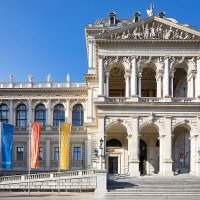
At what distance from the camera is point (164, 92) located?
6166cm

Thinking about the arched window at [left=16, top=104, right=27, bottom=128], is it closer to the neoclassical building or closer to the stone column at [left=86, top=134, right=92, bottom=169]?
the stone column at [left=86, top=134, right=92, bottom=169]

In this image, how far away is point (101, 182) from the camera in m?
50.9

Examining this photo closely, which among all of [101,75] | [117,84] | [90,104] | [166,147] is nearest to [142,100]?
[101,75]

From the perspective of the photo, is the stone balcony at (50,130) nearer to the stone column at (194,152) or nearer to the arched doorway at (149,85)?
the arched doorway at (149,85)

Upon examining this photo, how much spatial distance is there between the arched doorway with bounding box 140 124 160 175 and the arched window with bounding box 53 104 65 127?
18.0m

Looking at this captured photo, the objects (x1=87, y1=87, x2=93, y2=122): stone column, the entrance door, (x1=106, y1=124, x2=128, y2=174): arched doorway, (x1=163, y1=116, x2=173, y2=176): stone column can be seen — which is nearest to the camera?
(x1=163, y1=116, x2=173, y2=176): stone column

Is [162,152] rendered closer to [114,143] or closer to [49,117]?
[114,143]

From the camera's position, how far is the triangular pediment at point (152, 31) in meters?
62.5

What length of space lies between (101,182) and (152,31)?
19674mm

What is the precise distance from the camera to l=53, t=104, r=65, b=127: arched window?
81.6m

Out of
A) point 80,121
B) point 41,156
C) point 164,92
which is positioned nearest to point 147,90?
point 164,92

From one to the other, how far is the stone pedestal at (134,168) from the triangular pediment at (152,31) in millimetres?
13408

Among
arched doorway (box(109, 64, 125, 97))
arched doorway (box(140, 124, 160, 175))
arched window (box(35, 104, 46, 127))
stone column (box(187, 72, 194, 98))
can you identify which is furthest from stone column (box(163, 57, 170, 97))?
arched window (box(35, 104, 46, 127))

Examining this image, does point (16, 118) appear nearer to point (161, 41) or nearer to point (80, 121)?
point (80, 121)
